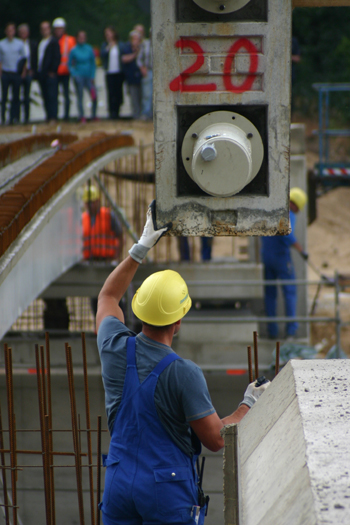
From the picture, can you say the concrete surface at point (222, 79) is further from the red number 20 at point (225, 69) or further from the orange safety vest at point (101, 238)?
the orange safety vest at point (101, 238)

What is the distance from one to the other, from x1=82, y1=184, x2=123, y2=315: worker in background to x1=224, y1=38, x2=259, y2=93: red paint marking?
6.93 meters

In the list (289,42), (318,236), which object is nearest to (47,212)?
(289,42)

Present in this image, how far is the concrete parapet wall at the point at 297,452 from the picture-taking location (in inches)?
68.7

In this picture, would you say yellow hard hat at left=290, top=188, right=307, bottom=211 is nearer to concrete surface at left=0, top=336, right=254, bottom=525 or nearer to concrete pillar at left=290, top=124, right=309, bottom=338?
concrete pillar at left=290, top=124, right=309, bottom=338

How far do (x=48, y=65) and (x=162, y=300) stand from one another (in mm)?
15889

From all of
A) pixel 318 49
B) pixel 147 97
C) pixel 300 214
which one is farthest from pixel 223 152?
pixel 318 49

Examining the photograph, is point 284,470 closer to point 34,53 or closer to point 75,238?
point 75,238

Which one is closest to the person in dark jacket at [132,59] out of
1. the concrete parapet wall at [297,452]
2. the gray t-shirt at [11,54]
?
the gray t-shirt at [11,54]

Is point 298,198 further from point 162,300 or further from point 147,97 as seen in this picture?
point 147,97

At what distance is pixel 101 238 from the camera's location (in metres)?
9.97

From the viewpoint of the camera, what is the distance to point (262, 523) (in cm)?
190

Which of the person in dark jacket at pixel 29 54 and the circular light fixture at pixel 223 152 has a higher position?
the person in dark jacket at pixel 29 54

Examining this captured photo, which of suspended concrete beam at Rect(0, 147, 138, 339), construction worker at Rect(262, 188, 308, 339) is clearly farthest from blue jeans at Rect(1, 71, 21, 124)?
construction worker at Rect(262, 188, 308, 339)

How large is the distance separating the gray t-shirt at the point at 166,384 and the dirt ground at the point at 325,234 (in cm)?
1018
